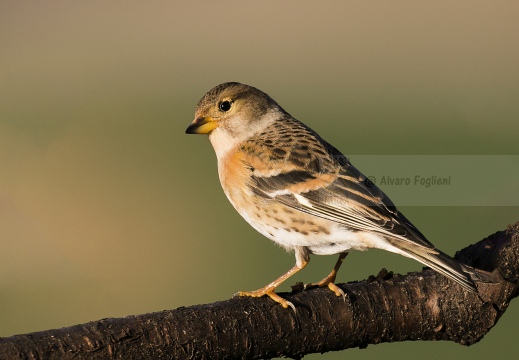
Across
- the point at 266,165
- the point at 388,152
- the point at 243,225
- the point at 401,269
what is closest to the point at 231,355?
the point at 266,165

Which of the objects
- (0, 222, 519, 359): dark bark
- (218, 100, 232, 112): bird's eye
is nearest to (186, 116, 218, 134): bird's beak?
(218, 100, 232, 112): bird's eye

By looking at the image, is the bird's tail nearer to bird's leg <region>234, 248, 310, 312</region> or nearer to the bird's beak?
bird's leg <region>234, 248, 310, 312</region>

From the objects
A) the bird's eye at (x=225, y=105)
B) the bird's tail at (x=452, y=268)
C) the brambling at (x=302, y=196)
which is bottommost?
the bird's tail at (x=452, y=268)

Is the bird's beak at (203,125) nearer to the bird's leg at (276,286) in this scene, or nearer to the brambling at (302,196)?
the brambling at (302,196)

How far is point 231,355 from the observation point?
4.48m

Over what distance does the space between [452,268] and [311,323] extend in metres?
0.89

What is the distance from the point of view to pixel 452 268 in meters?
4.92

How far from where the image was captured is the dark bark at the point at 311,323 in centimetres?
409

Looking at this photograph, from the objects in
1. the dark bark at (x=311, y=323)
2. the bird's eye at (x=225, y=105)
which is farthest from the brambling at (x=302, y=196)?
the dark bark at (x=311, y=323)

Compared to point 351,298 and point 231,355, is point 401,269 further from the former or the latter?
point 231,355

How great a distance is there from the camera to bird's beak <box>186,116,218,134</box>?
648cm

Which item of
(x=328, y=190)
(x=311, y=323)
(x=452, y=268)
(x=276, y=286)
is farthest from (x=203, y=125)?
(x=452, y=268)

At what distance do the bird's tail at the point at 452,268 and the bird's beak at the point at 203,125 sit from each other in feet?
6.74

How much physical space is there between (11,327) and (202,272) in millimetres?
2531
